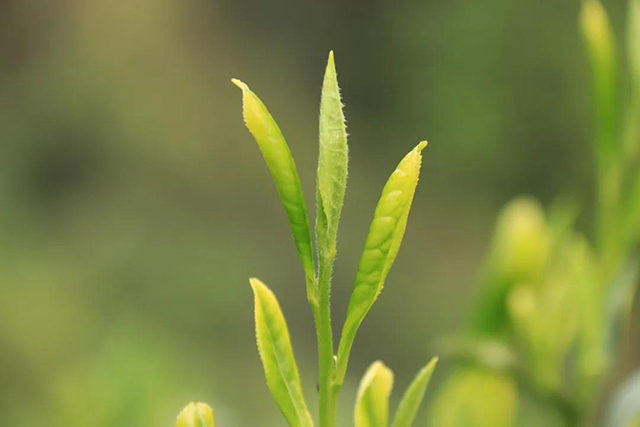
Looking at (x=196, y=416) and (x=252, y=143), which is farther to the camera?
(x=252, y=143)

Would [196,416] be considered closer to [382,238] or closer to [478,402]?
[382,238]

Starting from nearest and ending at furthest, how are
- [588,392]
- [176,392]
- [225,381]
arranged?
[588,392]
[176,392]
[225,381]

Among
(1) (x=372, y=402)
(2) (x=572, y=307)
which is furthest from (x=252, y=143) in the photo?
(1) (x=372, y=402)

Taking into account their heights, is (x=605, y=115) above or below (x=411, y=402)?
above

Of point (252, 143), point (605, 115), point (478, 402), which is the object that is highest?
point (252, 143)

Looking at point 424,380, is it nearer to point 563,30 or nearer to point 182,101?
point 563,30

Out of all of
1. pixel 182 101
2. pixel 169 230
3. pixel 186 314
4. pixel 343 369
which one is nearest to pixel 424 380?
pixel 343 369

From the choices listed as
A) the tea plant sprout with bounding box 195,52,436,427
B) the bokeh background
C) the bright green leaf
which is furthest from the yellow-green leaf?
the bokeh background
